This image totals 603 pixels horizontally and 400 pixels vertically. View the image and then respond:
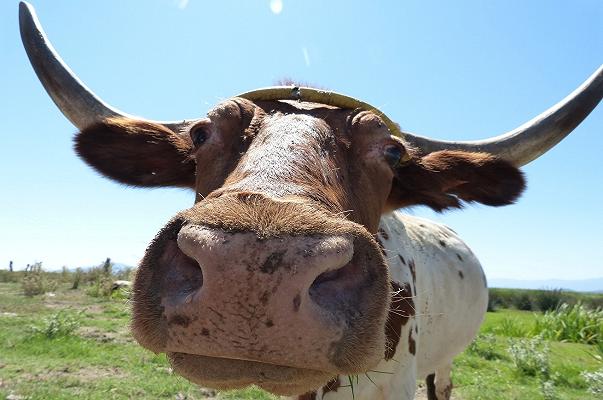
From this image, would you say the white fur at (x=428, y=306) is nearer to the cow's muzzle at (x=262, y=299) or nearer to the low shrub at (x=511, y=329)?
the cow's muzzle at (x=262, y=299)

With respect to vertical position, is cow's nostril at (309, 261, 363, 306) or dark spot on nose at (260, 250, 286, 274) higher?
dark spot on nose at (260, 250, 286, 274)

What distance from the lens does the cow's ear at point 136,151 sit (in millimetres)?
3246

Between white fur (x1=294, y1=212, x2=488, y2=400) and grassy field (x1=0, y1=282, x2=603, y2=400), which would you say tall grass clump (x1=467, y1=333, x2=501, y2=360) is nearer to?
grassy field (x1=0, y1=282, x2=603, y2=400)

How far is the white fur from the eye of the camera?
3309 millimetres

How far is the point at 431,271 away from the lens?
4.92 m

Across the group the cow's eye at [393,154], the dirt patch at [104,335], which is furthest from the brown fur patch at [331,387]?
the dirt patch at [104,335]

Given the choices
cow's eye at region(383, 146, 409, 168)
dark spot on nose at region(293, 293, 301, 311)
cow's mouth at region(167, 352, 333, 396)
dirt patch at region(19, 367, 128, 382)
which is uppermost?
cow's eye at region(383, 146, 409, 168)

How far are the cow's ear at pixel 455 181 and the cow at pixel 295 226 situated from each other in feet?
0.03

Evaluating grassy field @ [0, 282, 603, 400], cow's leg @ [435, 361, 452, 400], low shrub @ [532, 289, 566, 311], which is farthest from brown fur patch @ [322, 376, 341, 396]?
low shrub @ [532, 289, 566, 311]

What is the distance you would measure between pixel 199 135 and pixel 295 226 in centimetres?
161

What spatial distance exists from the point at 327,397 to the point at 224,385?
1581mm

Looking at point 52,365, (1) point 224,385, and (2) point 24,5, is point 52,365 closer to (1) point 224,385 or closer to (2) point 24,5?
(2) point 24,5

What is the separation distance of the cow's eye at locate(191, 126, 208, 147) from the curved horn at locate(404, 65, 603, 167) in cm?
207

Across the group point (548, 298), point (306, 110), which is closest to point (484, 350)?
point (306, 110)
